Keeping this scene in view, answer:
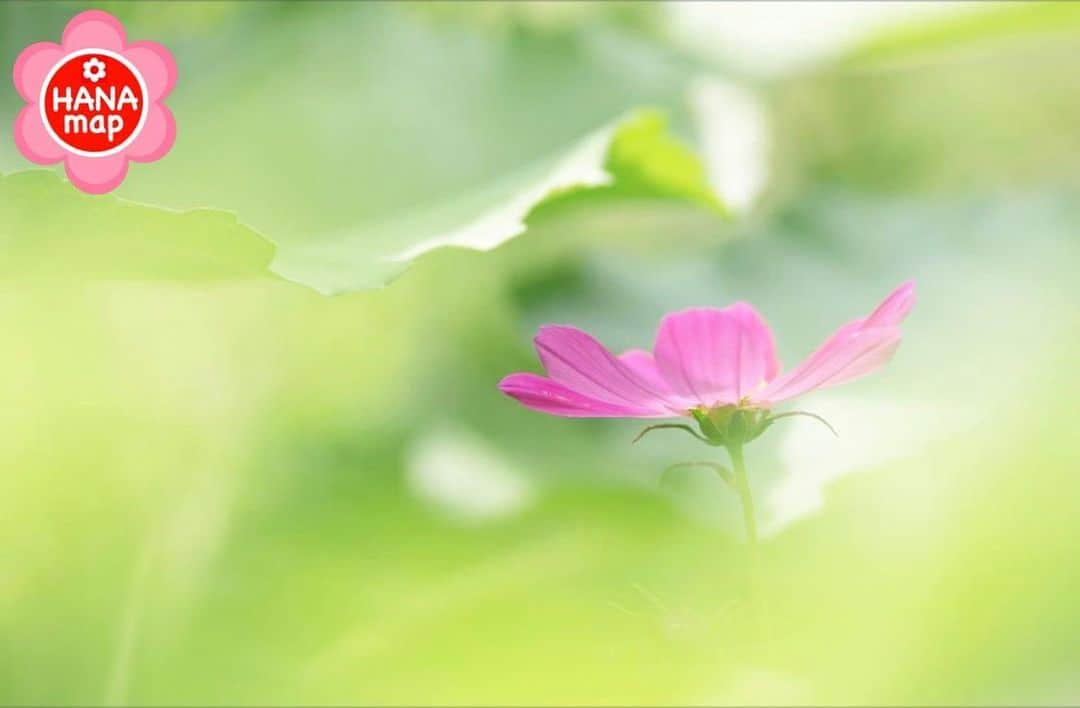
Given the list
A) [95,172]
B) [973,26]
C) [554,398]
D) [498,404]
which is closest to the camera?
[554,398]

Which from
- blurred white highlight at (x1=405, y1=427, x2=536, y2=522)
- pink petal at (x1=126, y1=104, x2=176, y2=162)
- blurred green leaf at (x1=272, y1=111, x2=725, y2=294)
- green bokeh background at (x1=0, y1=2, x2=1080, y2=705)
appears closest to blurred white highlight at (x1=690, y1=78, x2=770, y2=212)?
green bokeh background at (x1=0, y1=2, x2=1080, y2=705)

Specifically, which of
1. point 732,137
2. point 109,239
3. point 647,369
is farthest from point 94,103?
point 732,137

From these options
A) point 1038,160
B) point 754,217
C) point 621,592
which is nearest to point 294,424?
point 621,592

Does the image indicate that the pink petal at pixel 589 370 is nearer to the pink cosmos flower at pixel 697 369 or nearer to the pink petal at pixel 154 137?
the pink cosmos flower at pixel 697 369

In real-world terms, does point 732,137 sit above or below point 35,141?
above

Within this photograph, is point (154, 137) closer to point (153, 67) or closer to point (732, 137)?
point (153, 67)

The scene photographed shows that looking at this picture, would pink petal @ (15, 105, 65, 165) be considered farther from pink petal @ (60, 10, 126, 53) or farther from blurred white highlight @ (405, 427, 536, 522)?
blurred white highlight @ (405, 427, 536, 522)
